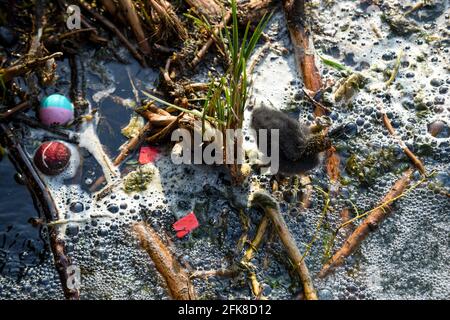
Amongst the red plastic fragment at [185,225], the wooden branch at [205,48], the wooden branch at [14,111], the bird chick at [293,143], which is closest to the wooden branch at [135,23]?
the wooden branch at [205,48]

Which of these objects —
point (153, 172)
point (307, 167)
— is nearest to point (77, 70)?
point (153, 172)

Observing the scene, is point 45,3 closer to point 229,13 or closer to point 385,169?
point 229,13

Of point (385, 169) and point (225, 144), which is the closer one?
point (225, 144)

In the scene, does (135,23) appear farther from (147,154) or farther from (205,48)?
(147,154)

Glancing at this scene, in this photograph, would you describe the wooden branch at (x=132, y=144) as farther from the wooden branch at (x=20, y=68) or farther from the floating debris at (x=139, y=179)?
the wooden branch at (x=20, y=68)

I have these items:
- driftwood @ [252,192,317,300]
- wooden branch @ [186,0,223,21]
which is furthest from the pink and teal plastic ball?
driftwood @ [252,192,317,300]
